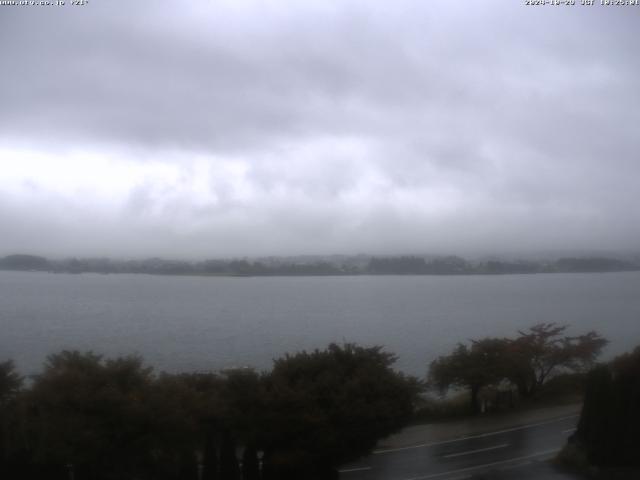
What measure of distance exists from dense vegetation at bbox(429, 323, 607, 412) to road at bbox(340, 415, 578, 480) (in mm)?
4288

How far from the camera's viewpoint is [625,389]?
40.6 feet

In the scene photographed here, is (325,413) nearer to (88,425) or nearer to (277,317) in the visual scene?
(88,425)

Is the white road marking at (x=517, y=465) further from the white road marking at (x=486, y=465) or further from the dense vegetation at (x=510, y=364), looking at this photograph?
the dense vegetation at (x=510, y=364)

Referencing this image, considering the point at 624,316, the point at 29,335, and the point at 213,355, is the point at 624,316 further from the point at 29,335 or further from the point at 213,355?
the point at 29,335

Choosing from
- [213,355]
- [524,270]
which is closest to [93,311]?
[213,355]

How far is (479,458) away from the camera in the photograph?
537 inches

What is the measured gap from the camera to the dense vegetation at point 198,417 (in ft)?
33.9

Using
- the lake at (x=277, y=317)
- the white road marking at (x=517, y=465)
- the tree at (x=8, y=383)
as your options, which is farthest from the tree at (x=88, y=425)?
the lake at (x=277, y=317)

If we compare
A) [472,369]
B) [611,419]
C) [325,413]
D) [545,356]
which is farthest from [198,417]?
[545,356]

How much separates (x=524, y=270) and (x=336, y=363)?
26.0 metres

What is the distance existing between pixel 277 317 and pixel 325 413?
82.8 ft

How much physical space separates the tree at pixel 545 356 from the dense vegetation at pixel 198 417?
8596mm

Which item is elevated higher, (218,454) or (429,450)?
(218,454)

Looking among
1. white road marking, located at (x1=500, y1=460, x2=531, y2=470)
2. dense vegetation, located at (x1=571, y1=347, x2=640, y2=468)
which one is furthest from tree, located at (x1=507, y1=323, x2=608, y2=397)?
white road marking, located at (x1=500, y1=460, x2=531, y2=470)
